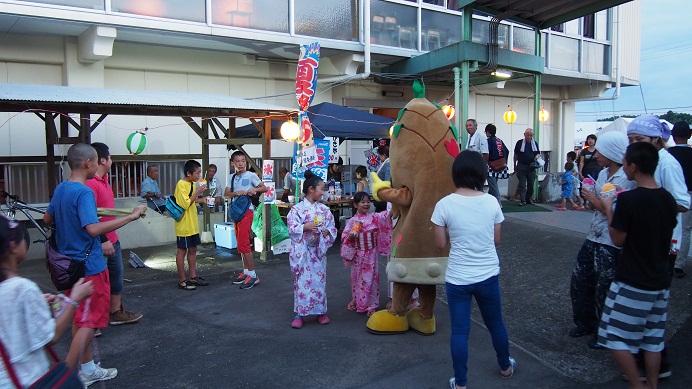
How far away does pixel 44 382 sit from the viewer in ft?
6.80

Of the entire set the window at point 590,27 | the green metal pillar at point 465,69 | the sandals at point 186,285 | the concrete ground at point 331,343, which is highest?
the window at point 590,27

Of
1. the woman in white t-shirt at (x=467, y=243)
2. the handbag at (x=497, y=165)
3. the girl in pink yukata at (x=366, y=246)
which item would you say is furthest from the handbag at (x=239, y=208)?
the handbag at (x=497, y=165)

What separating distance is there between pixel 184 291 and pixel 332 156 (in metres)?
4.41

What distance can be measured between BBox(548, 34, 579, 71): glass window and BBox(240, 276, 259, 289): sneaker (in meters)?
11.3

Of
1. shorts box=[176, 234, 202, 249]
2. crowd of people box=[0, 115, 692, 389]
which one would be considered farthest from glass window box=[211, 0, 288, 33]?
crowd of people box=[0, 115, 692, 389]

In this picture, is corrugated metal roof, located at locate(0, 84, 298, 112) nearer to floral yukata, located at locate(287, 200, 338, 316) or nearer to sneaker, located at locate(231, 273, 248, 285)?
sneaker, located at locate(231, 273, 248, 285)

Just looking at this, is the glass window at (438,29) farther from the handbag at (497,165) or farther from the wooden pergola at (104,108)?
the wooden pergola at (104,108)

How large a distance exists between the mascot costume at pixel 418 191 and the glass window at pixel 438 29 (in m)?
8.36

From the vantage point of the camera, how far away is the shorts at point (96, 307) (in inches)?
147

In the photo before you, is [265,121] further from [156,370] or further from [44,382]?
[44,382]

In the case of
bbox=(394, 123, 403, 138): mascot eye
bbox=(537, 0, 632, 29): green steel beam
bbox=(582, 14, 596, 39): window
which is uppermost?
bbox=(582, 14, 596, 39): window

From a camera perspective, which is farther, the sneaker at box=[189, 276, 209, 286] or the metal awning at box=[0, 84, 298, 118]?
the sneaker at box=[189, 276, 209, 286]

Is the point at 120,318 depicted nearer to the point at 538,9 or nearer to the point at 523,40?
the point at 538,9

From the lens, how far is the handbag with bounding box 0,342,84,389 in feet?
6.48
